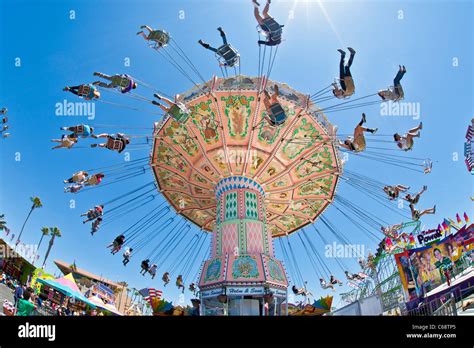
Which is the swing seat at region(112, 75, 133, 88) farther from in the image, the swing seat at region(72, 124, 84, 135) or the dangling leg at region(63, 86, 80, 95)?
the swing seat at region(72, 124, 84, 135)

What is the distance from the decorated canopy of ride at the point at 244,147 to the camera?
15.7 meters

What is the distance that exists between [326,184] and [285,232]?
4482mm

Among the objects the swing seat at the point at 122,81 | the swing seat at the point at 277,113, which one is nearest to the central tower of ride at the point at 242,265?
the swing seat at the point at 277,113

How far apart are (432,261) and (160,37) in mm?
20968

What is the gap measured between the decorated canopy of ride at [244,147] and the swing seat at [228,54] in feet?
9.41

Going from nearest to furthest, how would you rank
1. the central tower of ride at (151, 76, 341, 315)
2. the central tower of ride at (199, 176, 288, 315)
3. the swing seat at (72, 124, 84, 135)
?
the central tower of ride at (199, 176, 288, 315)
the central tower of ride at (151, 76, 341, 315)
the swing seat at (72, 124, 84, 135)

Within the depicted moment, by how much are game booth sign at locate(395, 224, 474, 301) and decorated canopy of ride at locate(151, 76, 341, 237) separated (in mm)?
9061

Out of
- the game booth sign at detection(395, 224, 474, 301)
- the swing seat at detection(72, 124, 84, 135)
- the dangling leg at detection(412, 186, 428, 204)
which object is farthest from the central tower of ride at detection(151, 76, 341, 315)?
the game booth sign at detection(395, 224, 474, 301)

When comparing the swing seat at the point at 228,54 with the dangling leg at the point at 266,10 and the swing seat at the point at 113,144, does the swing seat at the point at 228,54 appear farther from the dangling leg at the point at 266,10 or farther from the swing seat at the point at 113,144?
the swing seat at the point at 113,144

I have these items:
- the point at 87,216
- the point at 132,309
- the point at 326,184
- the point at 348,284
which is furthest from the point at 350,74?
the point at 132,309

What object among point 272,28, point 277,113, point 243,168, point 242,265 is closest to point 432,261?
point 243,168

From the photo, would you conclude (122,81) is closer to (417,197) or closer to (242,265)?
(242,265)

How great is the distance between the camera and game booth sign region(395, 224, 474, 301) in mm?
21250

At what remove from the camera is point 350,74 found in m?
12.7
